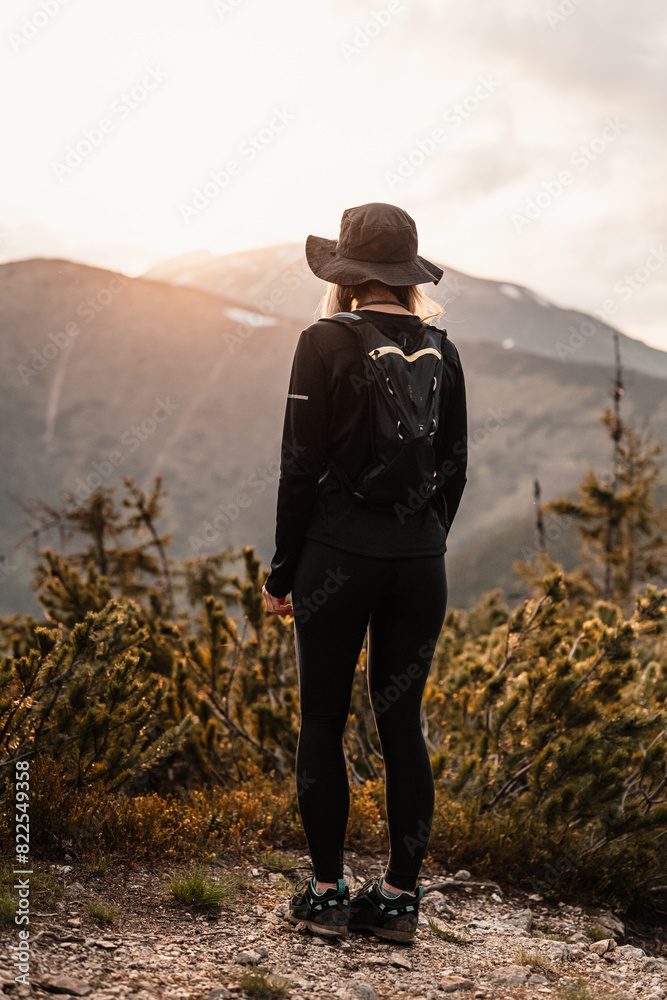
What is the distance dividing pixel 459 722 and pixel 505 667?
52 centimetres

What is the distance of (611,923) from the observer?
141 inches

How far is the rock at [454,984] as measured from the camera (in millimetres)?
2557

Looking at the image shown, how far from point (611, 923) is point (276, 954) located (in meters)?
1.77

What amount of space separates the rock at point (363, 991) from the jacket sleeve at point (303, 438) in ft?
4.43

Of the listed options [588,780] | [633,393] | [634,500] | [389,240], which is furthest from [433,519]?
[633,393]

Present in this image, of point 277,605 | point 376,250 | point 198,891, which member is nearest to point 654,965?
point 198,891

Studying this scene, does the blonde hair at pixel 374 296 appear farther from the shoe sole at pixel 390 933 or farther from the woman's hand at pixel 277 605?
the shoe sole at pixel 390 933

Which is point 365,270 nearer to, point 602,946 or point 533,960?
point 533,960

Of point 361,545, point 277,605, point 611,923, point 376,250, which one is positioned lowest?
point 611,923

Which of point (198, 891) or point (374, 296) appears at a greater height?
point (374, 296)

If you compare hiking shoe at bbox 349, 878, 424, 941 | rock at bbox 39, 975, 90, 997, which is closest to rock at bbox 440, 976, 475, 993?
hiking shoe at bbox 349, 878, 424, 941

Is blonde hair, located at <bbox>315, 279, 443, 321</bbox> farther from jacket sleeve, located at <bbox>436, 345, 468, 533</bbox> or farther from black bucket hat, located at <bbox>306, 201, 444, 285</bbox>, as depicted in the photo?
jacket sleeve, located at <bbox>436, 345, 468, 533</bbox>

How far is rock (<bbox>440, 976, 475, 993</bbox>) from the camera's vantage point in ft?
8.39

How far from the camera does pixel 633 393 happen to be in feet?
448
